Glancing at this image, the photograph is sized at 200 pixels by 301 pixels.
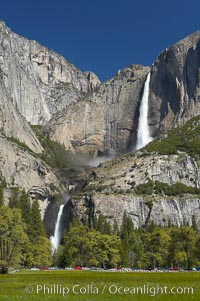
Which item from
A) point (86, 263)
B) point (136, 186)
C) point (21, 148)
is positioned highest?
point (21, 148)

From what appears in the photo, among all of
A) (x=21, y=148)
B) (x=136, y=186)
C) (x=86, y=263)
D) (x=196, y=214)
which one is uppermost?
(x=21, y=148)

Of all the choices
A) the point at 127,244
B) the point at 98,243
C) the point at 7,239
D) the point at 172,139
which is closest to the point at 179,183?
the point at 172,139

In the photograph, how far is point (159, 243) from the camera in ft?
334

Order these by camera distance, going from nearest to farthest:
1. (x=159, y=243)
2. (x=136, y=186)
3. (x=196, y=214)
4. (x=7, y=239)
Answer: (x=7, y=239)
(x=159, y=243)
(x=196, y=214)
(x=136, y=186)

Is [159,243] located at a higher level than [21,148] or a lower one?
lower

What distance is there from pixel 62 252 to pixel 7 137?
9648 centimetres

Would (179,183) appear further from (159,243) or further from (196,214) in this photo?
(159,243)

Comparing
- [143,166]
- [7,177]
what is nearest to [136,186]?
[143,166]

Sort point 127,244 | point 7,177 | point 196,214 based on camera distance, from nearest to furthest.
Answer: point 127,244
point 196,214
point 7,177

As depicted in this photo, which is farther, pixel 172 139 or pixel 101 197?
pixel 172 139

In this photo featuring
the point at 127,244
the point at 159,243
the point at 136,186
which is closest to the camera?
the point at 159,243

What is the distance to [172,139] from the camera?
191m

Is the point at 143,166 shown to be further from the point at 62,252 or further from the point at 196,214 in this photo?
the point at 62,252

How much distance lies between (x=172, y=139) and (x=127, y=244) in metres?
85.4
